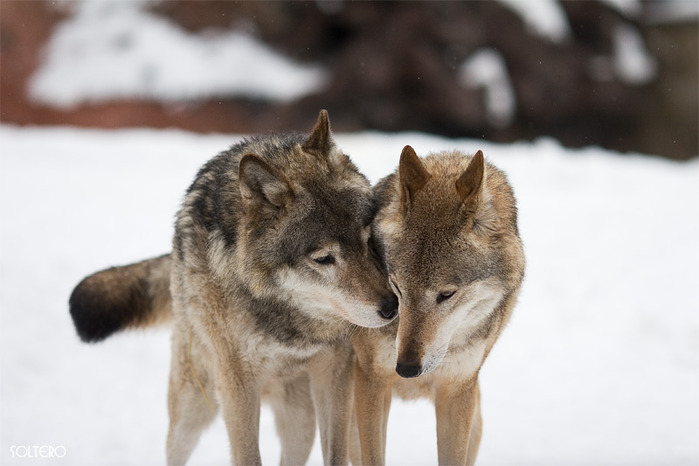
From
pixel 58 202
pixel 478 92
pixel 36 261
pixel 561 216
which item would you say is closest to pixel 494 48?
pixel 478 92

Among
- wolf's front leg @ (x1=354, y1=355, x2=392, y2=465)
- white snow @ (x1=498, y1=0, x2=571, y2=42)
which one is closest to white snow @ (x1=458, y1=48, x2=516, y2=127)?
white snow @ (x1=498, y1=0, x2=571, y2=42)

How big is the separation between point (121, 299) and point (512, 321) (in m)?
3.43

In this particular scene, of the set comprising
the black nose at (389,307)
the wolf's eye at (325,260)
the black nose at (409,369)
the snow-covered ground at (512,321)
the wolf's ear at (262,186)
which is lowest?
the snow-covered ground at (512,321)

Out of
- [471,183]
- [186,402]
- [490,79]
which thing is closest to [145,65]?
[490,79]

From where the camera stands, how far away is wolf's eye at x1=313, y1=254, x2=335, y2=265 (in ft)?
10.9

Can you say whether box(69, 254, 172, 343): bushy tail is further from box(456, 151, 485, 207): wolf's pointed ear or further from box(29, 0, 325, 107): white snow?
box(29, 0, 325, 107): white snow

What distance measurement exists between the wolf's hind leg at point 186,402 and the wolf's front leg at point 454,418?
1.23 metres

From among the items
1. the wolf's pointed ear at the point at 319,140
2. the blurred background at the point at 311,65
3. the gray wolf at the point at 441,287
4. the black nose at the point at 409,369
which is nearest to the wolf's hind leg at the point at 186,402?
the gray wolf at the point at 441,287

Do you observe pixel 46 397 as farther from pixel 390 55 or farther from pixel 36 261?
pixel 390 55

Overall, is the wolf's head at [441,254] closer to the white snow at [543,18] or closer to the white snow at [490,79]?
the white snow at [490,79]

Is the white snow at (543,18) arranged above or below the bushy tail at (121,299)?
above

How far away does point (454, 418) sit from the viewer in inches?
145

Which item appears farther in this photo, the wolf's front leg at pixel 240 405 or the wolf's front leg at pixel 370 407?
the wolf's front leg at pixel 240 405

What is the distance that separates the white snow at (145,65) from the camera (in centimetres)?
1322
